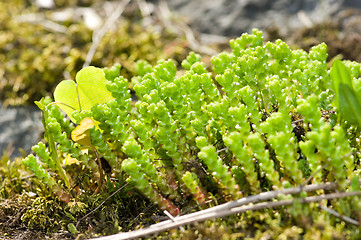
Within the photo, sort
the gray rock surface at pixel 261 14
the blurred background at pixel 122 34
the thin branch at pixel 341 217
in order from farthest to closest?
the gray rock surface at pixel 261 14 → the blurred background at pixel 122 34 → the thin branch at pixel 341 217

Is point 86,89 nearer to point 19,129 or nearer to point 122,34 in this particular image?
point 19,129

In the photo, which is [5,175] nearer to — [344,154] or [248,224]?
[248,224]

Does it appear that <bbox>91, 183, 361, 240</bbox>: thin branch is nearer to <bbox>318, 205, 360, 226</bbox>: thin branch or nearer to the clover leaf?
<bbox>318, 205, 360, 226</bbox>: thin branch

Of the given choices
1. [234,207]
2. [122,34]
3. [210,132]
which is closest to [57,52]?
[122,34]

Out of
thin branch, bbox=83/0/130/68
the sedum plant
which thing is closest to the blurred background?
thin branch, bbox=83/0/130/68

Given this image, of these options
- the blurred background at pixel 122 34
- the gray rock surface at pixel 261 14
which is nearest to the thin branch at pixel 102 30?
the blurred background at pixel 122 34

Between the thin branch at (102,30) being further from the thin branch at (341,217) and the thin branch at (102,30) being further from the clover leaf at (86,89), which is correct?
the thin branch at (341,217)
